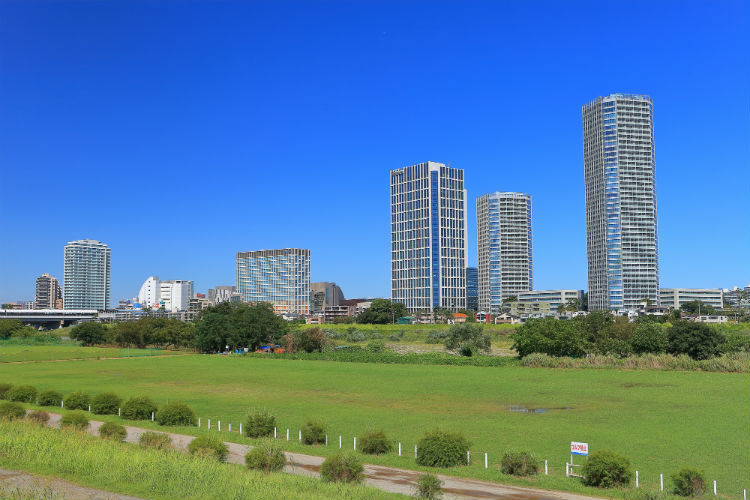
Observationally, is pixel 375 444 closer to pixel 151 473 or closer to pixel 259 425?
pixel 259 425

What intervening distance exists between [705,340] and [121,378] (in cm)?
6760

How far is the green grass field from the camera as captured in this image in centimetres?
2888

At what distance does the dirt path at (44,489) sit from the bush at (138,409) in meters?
17.7

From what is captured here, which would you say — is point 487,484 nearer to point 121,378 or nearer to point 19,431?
point 19,431

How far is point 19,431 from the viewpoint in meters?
28.9

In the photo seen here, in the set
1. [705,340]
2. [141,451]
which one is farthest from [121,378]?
[705,340]

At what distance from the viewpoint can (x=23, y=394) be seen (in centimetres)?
4738

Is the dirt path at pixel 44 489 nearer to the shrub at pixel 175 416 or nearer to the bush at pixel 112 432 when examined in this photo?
the bush at pixel 112 432

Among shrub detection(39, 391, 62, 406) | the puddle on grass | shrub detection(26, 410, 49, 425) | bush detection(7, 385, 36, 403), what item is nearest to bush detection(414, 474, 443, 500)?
the puddle on grass

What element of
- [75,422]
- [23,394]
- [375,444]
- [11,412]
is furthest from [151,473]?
[23,394]

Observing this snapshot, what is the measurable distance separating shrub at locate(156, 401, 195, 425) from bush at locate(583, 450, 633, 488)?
916 inches

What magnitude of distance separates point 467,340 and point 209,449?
88.2 meters

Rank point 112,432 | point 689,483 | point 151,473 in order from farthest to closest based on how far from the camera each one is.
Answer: point 112,432, point 689,483, point 151,473

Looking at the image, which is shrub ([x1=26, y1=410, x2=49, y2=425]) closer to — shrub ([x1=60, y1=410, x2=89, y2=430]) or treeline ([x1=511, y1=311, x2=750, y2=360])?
shrub ([x1=60, y1=410, x2=89, y2=430])
